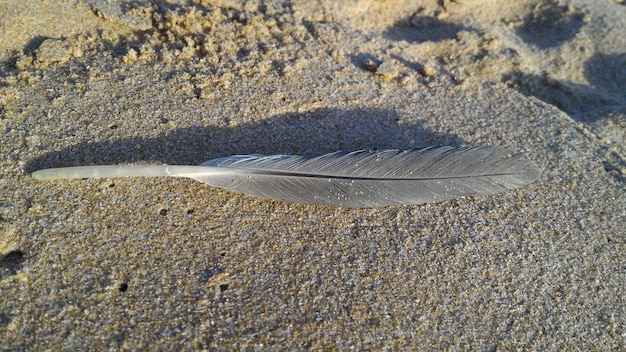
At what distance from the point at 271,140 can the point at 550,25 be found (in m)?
1.79

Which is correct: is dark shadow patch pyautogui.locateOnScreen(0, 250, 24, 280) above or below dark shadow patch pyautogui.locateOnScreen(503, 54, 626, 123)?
below

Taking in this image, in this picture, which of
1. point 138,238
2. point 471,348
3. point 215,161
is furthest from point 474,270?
point 138,238

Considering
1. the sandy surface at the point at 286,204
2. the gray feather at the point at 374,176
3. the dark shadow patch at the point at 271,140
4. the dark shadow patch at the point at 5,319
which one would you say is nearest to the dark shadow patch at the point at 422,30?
the sandy surface at the point at 286,204

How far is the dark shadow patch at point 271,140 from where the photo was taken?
5.12ft

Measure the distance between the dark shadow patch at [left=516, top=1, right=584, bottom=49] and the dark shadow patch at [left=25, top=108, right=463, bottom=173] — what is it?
3.43 ft

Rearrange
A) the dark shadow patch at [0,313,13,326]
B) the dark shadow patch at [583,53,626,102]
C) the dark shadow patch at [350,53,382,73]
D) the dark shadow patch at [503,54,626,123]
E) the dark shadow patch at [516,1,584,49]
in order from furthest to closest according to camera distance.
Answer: the dark shadow patch at [516,1,584,49]
the dark shadow patch at [583,53,626,102]
the dark shadow patch at [503,54,626,123]
the dark shadow patch at [350,53,382,73]
the dark shadow patch at [0,313,13,326]

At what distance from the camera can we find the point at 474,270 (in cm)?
142

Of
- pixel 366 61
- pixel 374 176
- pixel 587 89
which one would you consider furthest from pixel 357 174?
pixel 587 89

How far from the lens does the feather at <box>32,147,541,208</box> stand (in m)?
1.48

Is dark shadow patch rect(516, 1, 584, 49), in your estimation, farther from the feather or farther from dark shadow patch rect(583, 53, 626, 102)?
the feather

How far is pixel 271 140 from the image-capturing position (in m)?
Result: 1.70

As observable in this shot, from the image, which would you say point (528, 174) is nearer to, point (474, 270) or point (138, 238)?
point (474, 270)

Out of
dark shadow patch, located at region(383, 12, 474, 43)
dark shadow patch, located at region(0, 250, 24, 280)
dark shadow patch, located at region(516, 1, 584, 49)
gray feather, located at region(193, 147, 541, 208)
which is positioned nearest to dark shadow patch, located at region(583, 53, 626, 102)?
A: dark shadow patch, located at region(516, 1, 584, 49)

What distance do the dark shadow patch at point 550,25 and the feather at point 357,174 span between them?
1.10m
